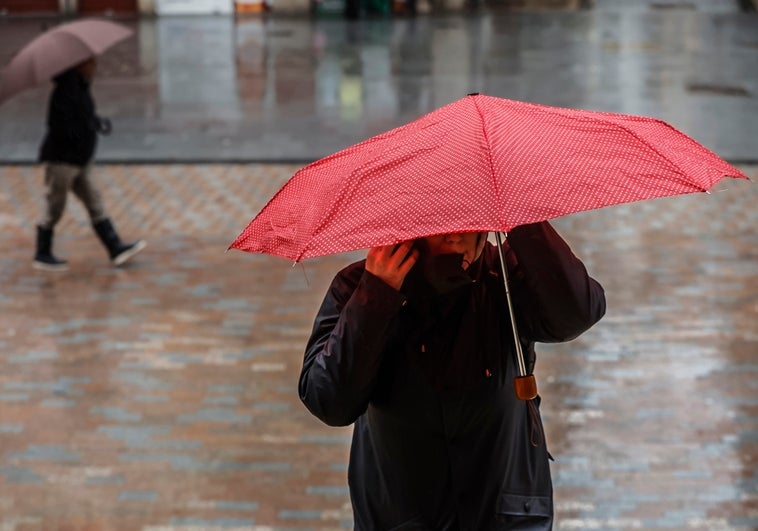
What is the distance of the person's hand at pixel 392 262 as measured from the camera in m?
2.95

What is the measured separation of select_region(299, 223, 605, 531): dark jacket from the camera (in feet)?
9.84

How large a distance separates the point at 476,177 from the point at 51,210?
21.1ft

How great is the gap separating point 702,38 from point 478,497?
16.8 metres

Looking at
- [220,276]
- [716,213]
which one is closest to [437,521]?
[220,276]

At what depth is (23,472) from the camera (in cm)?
590

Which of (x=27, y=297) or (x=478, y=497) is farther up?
(x=478, y=497)

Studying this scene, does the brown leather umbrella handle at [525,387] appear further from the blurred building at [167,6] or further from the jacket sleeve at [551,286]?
the blurred building at [167,6]

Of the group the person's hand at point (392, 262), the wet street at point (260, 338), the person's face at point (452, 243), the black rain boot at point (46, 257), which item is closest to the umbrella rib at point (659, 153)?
the person's face at point (452, 243)

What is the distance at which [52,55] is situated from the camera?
8.09 m

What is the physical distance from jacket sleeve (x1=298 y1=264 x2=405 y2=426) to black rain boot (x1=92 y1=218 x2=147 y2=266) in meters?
5.89

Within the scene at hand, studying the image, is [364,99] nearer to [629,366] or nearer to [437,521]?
[629,366]

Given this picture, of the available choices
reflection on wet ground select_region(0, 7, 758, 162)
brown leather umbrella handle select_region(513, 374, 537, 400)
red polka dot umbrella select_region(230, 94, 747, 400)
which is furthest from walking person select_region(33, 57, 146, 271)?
brown leather umbrella handle select_region(513, 374, 537, 400)

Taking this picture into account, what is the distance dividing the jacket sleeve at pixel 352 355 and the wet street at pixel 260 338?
1.89 m

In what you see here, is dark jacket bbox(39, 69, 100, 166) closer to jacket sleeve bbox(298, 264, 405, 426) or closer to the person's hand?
jacket sleeve bbox(298, 264, 405, 426)
